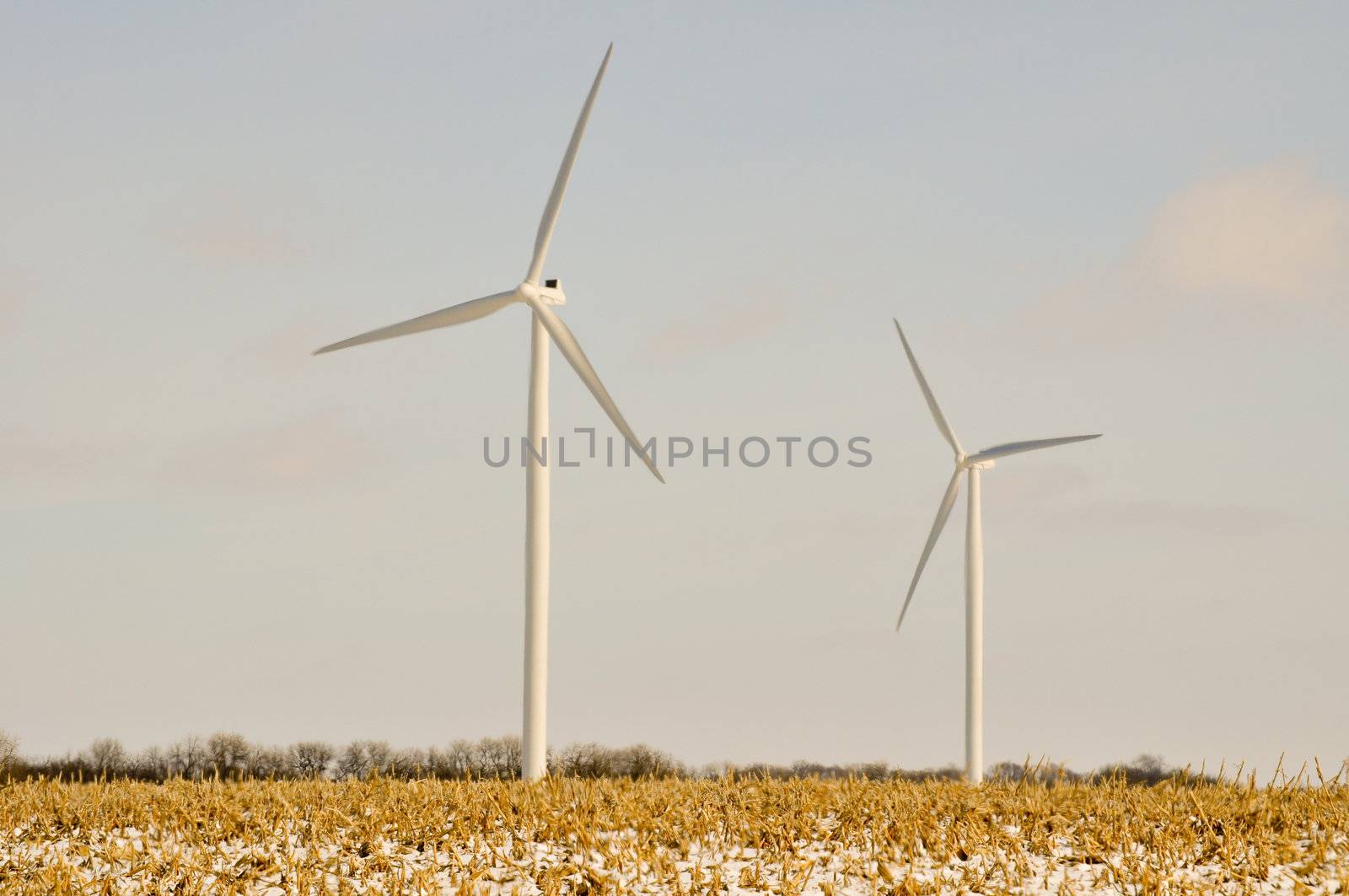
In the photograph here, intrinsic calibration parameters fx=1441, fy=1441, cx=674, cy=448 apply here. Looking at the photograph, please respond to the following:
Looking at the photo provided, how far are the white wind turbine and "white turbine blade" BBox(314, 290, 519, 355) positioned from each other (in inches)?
0.8

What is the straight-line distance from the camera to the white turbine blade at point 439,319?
35.1 metres

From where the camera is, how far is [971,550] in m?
44.8

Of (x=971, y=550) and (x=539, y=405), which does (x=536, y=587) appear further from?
(x=971, y=550)

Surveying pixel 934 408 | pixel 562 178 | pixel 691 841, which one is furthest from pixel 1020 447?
pixel 691 841

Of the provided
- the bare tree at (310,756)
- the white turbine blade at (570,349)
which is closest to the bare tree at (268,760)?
the bare tree at (310,756)

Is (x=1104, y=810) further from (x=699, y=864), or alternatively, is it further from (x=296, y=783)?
(x=296, y=783)

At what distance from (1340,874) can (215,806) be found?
52.3 feet

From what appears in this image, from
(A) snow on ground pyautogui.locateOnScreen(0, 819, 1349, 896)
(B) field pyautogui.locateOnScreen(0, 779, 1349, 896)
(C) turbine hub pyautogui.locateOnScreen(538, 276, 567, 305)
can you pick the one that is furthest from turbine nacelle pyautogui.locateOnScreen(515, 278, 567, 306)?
(A) snow on ground pyautogui.locateOnScreen(0, 819, 1349, 896)

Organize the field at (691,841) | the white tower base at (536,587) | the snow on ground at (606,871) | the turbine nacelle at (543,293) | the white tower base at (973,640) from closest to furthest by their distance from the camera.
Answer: the snow on ground at (606,871) → the field at (691,841) → the white tower base at (536,587) → the turbine nacelle at (543,293) → the white tower base at (973,640)

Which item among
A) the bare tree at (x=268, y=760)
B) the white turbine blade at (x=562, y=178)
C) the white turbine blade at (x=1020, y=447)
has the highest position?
the white turbine blade at (x=562, y=178)

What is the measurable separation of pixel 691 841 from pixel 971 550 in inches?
1055

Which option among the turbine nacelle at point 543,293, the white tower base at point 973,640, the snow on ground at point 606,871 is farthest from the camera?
the white tower base at point 973,640

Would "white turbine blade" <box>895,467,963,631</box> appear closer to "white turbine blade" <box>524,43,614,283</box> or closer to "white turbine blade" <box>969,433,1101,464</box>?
"white turbine blade" <box>969,433,1101,464</box>

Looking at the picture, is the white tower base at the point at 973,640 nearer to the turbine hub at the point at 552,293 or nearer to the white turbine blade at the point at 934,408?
the white turbine blade at the point at 934,408
